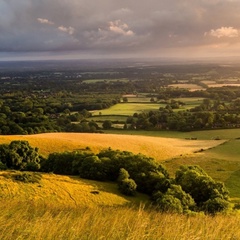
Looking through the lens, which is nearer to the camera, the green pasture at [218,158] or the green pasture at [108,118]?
the green pasture at [218,158]

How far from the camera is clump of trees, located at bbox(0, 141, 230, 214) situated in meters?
31.8

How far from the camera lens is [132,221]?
923cm

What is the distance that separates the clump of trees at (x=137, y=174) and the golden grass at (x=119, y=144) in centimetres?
1271

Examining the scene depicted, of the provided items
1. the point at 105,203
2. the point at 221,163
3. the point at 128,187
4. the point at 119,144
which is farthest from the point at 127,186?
the point at 119,144

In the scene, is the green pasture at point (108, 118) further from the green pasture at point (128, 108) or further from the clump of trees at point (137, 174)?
the clump of trees at point (137, 174)

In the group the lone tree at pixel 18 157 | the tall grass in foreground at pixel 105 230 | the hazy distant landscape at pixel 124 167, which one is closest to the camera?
the tall grass in foreground at pixel 105 230

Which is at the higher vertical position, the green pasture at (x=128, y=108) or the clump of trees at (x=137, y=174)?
the clump of trees at (x=137, y=174)

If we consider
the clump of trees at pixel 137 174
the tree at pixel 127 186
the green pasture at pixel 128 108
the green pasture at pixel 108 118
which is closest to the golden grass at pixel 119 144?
the clump of trees at pixel 137 174

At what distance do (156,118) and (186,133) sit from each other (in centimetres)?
1182

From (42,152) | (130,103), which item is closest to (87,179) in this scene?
(42,152)

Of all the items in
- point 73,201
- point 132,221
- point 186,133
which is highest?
point 132,221

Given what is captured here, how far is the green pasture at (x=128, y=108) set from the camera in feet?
385

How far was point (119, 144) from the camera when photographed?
7025 cm

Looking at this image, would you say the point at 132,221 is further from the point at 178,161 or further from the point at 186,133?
the point at 186,133
